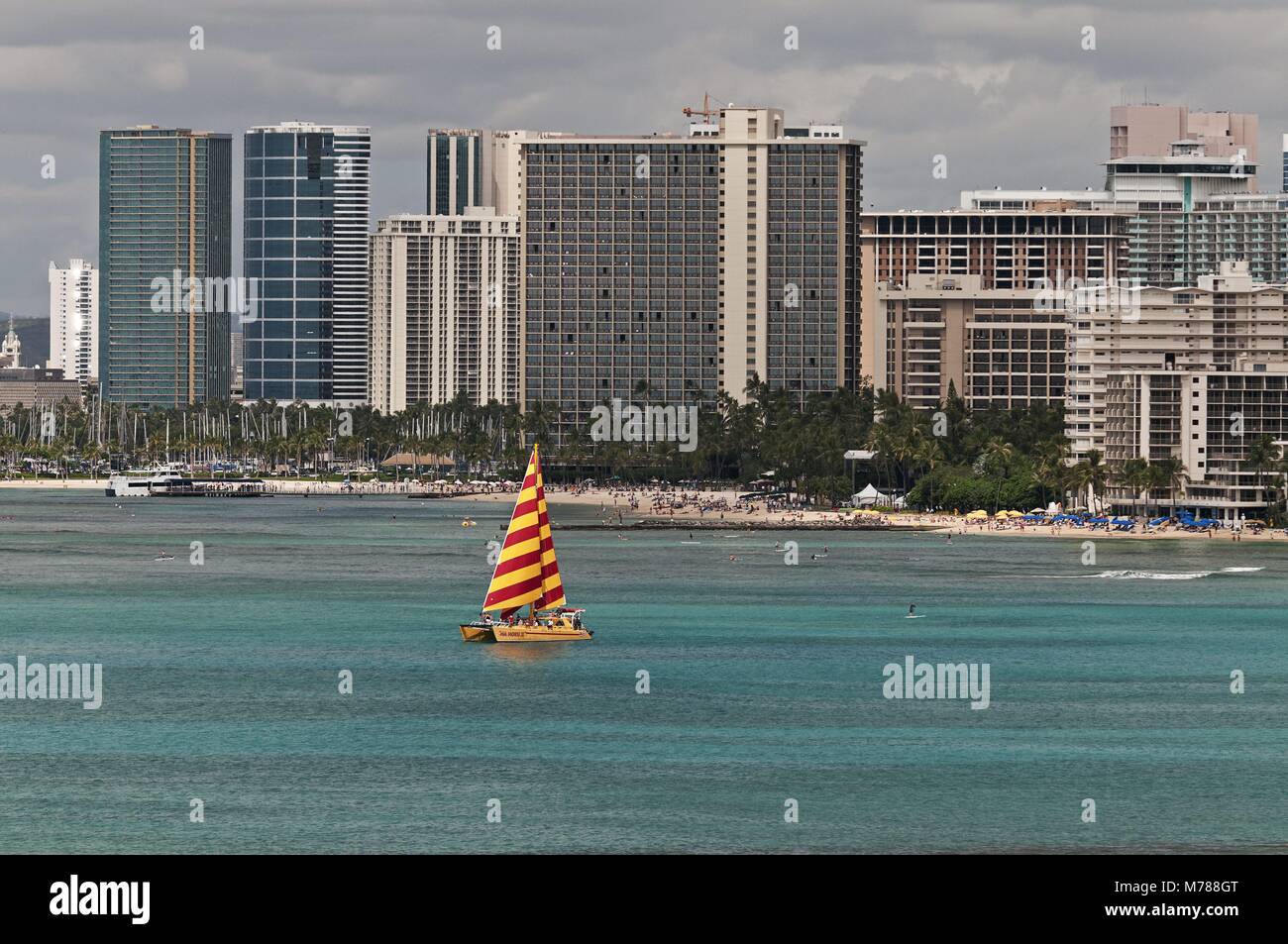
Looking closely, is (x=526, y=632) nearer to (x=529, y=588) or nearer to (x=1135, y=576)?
(x=529, y=588)

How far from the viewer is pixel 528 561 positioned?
110938 mm

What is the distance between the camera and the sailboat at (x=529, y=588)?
108562 millimetres

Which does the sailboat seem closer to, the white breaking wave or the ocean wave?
the ocean wave

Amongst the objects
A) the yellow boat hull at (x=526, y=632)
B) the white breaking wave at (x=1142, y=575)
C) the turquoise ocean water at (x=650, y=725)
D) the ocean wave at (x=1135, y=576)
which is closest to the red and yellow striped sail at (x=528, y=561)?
the yellow boat hull at (x=526, y=632)

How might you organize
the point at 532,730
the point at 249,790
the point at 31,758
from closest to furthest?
the point at 249,790 → the point at 31,758 → the point at 532,730

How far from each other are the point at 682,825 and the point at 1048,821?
1243 cm

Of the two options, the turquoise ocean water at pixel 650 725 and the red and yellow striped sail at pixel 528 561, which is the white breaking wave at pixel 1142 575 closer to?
the turquoise ocean water at pixel 650 725

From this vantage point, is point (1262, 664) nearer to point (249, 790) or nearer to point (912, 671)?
point (912, 671)

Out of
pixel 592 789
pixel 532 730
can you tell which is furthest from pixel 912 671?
pixel 592 789

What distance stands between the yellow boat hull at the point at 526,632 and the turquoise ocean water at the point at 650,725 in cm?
129

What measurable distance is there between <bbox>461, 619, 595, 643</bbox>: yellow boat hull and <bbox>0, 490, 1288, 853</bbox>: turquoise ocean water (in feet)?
4.24
